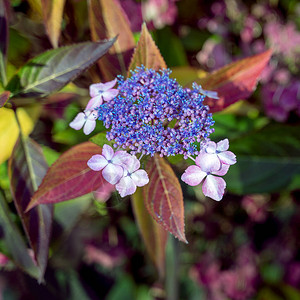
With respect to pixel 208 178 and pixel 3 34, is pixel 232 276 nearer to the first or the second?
pixel 208 178

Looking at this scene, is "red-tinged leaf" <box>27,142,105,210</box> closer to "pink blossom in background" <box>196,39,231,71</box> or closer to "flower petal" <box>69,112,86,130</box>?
"flower petal" <box>69,112,86,130</box>

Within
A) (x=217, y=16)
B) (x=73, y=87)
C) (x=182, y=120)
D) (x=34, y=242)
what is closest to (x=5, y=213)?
(x=34, y=242)

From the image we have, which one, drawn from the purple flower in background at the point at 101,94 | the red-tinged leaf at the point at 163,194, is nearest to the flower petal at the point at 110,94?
the purple flower in background at the point at 101,94

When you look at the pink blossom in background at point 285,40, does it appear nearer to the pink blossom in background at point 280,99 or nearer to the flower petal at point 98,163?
the pink blossom in background at point 280,99

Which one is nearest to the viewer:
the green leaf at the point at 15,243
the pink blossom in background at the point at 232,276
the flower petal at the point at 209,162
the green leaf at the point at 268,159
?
the flower petal at the point at 209,162

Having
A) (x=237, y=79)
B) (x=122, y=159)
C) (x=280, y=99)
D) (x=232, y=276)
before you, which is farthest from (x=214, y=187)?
(x=232, y=276)
